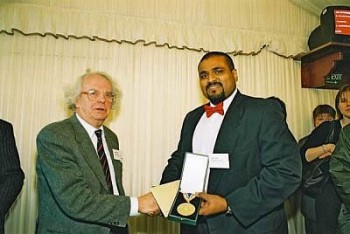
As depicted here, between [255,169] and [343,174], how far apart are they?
0.60 m

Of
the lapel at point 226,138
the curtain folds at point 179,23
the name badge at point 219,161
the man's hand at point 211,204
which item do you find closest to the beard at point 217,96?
the lapel at point 226,138

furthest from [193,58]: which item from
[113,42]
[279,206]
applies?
[279,206]

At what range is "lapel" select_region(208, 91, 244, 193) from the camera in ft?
6.08

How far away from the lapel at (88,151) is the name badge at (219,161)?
51 centimetres

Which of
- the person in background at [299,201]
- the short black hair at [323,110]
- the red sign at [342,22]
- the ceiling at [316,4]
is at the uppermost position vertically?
the ceiling at [316,4]

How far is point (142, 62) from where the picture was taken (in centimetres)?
301

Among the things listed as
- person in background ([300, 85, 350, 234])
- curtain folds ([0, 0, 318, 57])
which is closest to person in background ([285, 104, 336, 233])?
person in background ([300, 85, 350, 234])

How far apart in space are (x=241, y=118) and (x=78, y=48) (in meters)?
1.54

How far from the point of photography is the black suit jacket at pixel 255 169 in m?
1.73

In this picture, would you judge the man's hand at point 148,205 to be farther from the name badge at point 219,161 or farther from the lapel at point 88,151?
the name badge at point 219,161

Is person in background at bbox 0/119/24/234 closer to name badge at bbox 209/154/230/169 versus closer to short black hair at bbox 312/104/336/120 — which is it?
name badge at bbox 209/154/230/169

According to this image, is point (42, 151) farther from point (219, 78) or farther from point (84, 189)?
point (219, 78)

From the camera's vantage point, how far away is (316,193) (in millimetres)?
2592

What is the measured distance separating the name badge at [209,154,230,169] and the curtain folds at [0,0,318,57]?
1.37 m
